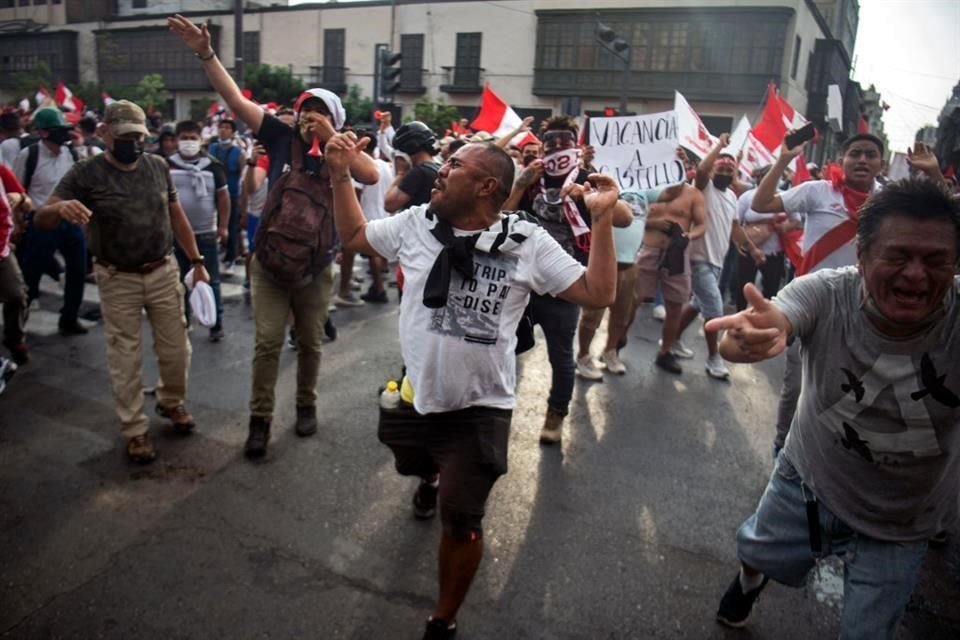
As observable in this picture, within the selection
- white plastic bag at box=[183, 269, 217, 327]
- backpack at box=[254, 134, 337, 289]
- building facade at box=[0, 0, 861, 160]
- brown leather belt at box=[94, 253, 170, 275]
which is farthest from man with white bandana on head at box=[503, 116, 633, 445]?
building facade at box=[0, 0, 861, 160]

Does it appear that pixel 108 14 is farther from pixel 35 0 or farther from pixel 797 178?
pixel 797 178

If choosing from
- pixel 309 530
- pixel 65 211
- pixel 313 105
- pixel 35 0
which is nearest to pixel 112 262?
pixel 65 211

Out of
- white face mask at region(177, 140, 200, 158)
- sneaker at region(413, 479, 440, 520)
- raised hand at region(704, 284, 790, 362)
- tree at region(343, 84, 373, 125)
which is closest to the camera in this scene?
raised hand at region(704, 284, 790, 362)

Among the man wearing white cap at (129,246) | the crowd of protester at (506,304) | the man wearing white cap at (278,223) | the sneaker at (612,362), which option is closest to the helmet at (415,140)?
the crowd of protester at (506,304)

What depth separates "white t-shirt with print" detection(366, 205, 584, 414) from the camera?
2.34 metres

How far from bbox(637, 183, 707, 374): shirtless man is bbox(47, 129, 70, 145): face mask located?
549 cm

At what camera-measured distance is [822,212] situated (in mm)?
3934

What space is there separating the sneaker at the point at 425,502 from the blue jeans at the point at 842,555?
1.50 m

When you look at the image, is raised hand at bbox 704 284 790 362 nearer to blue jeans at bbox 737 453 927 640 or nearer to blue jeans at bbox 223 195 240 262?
blue jeans at bbox 737 453 927 640

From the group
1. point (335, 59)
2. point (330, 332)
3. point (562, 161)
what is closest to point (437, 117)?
point (335, 59)

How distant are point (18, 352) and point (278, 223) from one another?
2952 millimetres

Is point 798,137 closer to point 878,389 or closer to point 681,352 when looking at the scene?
point 878,389

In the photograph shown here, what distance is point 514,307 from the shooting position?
2424 millimetres

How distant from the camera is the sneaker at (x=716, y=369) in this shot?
591cm
